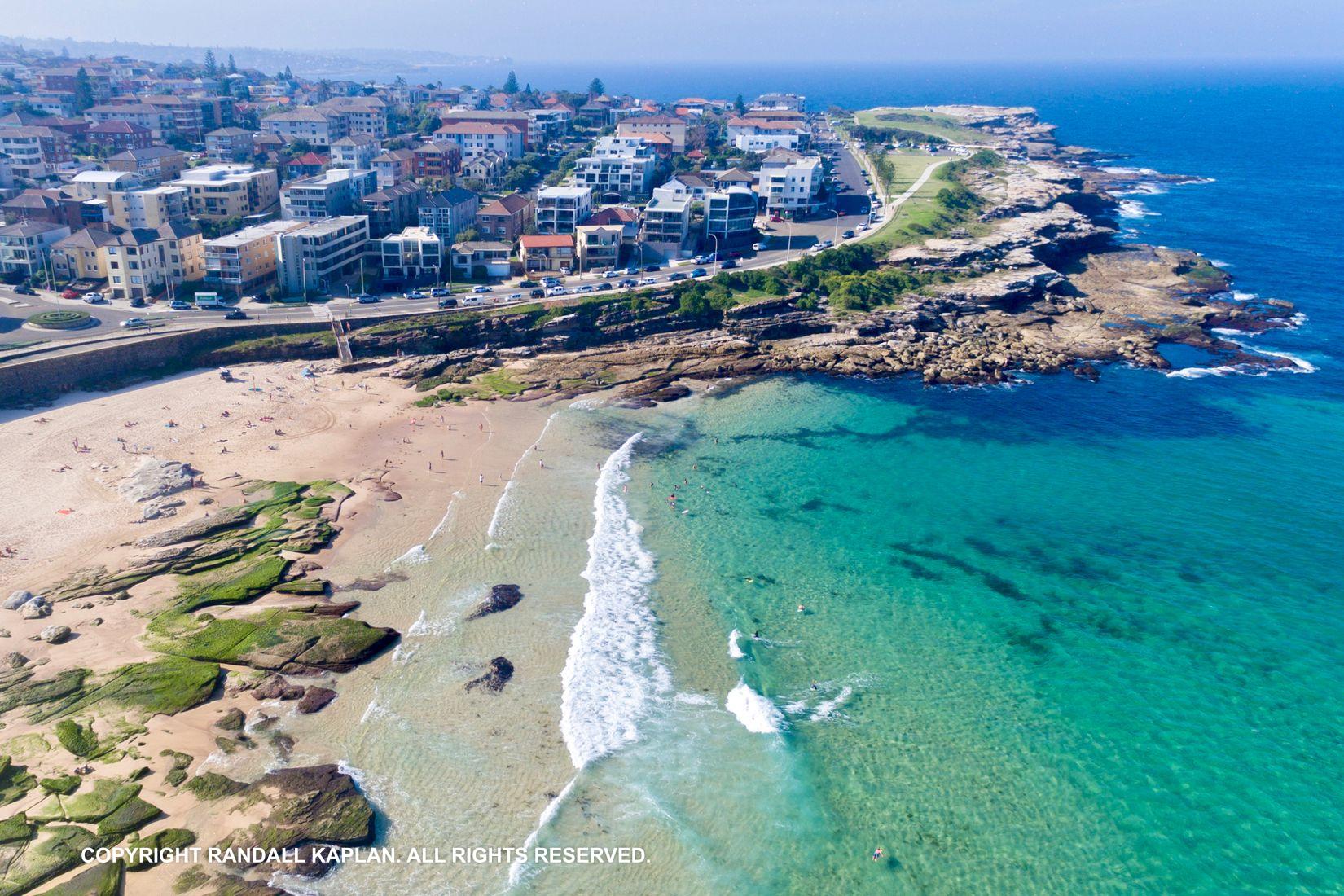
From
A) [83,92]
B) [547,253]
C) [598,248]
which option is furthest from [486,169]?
[83,92]

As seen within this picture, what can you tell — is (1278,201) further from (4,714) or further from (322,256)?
(4,714)

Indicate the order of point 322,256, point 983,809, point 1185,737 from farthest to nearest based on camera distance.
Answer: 1. point 322,256
2. point 1185,737
3. point 983,809

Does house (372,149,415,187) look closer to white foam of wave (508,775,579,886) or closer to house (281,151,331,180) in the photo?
house (281,151,331,180)

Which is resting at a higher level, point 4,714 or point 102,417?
point 102,417

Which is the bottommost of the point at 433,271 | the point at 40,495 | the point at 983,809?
the point at 983,809

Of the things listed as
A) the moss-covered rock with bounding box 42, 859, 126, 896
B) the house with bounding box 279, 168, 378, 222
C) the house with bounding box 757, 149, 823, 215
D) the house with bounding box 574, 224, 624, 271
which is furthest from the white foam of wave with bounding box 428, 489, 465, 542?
the house with bounding box 757, 149, 823, 215

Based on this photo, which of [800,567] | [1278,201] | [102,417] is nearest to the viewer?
[800,567]

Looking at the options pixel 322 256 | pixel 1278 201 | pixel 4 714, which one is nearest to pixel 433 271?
pixel 322 256
